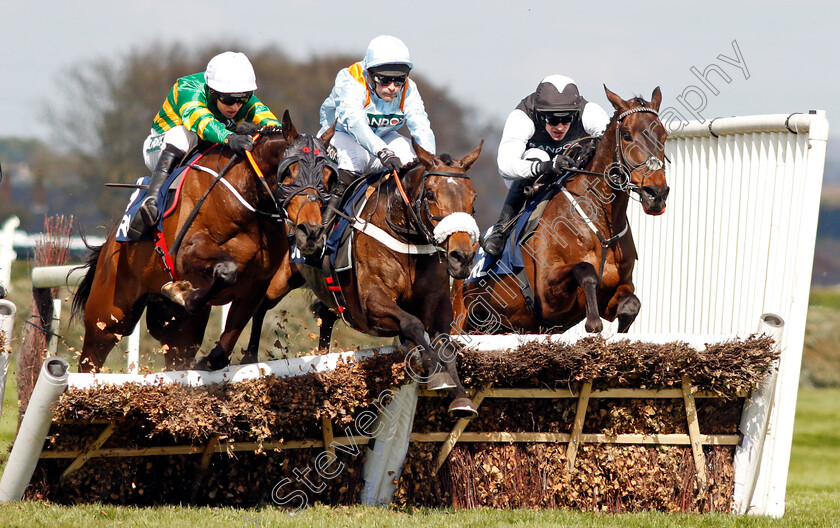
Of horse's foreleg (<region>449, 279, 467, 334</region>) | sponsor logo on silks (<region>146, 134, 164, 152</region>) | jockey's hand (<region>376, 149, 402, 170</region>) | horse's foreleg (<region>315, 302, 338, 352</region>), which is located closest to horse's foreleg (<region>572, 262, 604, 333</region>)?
horse's foreleg (<region>449, 279, 467, 334</region>)

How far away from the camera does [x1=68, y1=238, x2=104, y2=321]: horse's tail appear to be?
278 inches

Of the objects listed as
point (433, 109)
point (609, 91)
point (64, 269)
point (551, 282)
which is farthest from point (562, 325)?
point (433, 109)

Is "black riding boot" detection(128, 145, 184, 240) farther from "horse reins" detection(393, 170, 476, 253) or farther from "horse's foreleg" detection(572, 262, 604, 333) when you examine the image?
"horse's foreleg" detection(572, 262, 604, 333)

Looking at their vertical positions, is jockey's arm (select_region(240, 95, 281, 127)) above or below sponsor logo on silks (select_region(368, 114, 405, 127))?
above

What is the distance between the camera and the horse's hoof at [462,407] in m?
5.09

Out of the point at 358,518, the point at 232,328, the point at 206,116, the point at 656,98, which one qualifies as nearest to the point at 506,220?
the point at 656,98

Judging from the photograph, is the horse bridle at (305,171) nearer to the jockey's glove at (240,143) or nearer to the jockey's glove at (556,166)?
the jockey's glove at (240,143)

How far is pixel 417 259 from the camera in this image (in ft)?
18.4

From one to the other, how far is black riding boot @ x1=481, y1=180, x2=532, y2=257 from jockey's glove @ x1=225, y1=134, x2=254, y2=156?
180cm

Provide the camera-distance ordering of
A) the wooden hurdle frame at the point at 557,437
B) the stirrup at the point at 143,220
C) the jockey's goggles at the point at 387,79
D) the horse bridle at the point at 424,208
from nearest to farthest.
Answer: the horse bridle at the point at 424,208 < the wooden hurdle frame at the point at 557,437 < the stirrup at the point at 143,220 < the jockey's goggles at the point at 387,79

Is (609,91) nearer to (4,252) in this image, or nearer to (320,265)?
(320,265)

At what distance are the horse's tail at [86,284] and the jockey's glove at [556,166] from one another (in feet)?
10.1


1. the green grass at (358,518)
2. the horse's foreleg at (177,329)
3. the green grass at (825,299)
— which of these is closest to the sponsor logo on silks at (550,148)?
the horse's foreleg at (177,329)

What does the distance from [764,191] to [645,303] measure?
6.29ft
